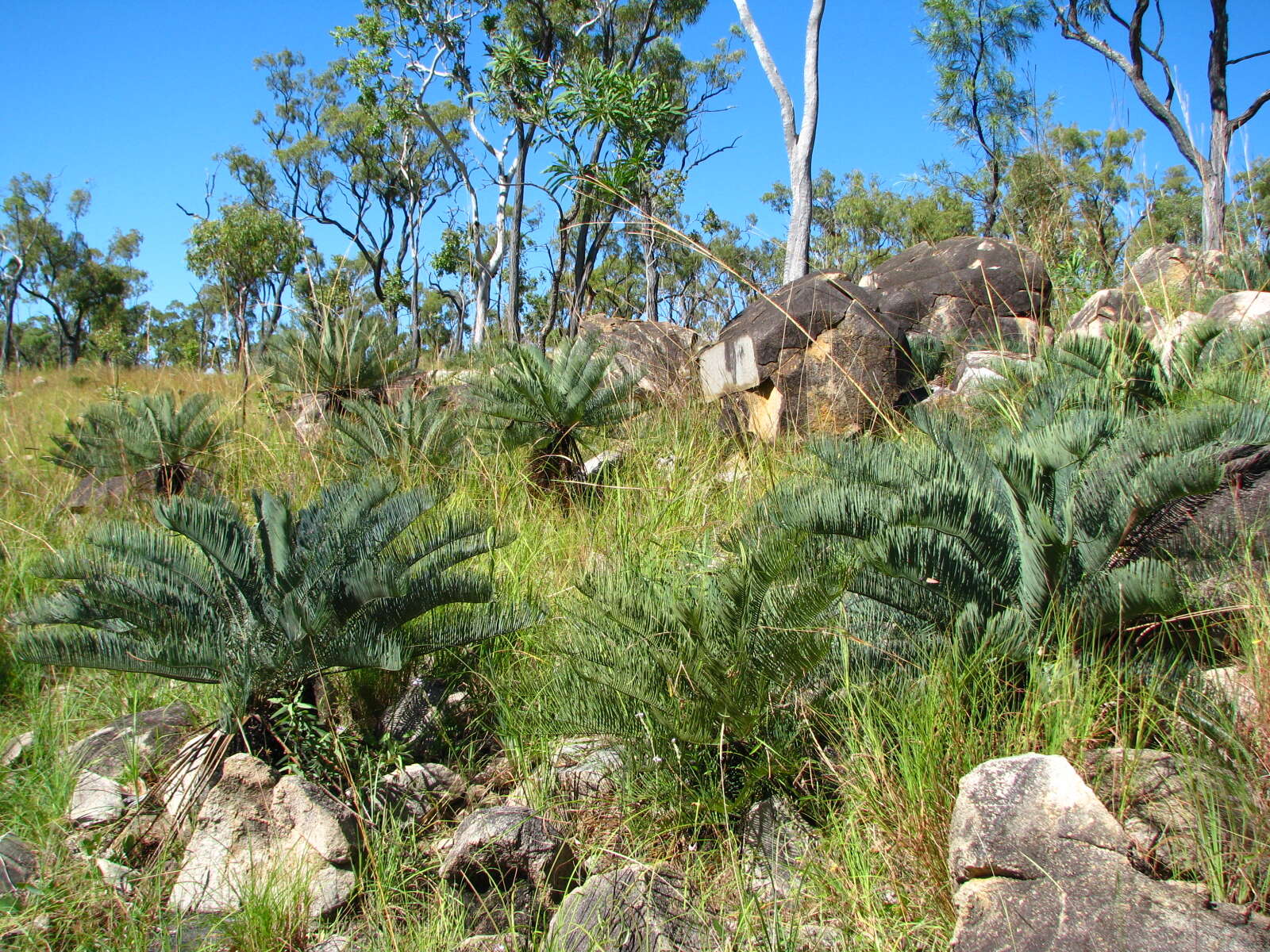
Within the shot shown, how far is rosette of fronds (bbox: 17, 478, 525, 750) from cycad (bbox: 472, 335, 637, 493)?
1.64 m

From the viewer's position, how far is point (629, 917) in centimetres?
168

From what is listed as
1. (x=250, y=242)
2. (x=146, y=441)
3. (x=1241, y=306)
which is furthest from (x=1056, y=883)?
(x=250, y=242)

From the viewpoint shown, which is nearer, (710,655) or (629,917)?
(629,917)

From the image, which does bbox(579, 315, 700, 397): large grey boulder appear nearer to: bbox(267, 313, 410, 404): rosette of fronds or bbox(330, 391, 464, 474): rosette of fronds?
bbox(330, 391, 464, 474): rosette of fronds

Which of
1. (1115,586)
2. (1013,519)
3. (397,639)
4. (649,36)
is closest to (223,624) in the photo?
(397,639)

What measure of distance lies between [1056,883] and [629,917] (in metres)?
0.76

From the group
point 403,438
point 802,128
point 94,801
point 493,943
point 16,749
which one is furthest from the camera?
point 802,128

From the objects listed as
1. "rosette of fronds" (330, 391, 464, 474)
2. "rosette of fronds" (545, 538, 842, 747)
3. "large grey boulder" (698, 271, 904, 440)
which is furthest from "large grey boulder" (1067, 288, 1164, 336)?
"rosette of fronds" (545, 538, 842, 747)

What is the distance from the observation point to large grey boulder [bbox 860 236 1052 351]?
6320mm

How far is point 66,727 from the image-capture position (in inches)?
102

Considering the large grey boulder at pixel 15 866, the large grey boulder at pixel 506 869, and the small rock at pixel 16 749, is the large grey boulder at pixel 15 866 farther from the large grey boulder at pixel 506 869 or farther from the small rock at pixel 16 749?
the large grey boulder at pixel 506 869

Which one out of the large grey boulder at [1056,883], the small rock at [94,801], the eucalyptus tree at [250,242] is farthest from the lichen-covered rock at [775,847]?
the eucalyptus tree at [250,242]

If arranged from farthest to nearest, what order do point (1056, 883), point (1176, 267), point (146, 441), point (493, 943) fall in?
1. point (1176, 267)
2. point (146, 441)
3. point (493, 943)
4. point (1056, 883)

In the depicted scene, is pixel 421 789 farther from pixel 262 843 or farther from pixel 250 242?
pixel 250 242
